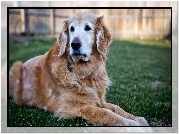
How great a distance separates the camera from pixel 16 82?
4332 mm

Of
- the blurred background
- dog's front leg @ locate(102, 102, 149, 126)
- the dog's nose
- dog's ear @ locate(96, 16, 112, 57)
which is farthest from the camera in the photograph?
the blurred background

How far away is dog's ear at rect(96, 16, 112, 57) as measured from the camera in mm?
3994

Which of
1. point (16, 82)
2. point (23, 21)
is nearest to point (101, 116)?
point (16, 82)

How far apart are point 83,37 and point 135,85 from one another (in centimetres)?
105

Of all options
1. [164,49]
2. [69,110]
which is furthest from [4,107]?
[164,49]

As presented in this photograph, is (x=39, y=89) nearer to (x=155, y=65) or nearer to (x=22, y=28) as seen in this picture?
(x=22, y=28)

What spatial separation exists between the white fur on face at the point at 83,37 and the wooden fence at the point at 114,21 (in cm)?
31

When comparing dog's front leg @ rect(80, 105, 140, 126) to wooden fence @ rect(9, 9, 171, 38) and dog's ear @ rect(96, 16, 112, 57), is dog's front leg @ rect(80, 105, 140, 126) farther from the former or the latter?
wooden fence @ rect(9, 9, 171, 38)

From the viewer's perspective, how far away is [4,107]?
4.25m

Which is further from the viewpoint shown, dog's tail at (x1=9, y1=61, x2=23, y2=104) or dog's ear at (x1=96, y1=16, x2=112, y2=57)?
Answer: dog's tail at (x1=9, y1=61, x2=23, y2=104)

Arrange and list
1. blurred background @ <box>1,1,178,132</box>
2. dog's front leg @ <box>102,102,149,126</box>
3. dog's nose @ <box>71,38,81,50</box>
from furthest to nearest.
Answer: blurred background @ <box>1,1,178,132</box> → dog's front leg @ <box>102,102,149,126</box> → dog's nose @ <box>71,38,81,50</box>

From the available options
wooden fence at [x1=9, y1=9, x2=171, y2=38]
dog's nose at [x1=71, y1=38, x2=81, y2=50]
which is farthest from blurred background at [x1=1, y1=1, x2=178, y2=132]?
dog's nose at [x1=71, y1=38, x2=81, y2=50]

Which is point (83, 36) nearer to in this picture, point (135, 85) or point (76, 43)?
point (76, 43)

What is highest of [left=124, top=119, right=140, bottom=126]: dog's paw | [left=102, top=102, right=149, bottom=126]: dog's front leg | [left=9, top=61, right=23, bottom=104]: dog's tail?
[left=9, top=61, right=23, bottom=104]: dog's tail
